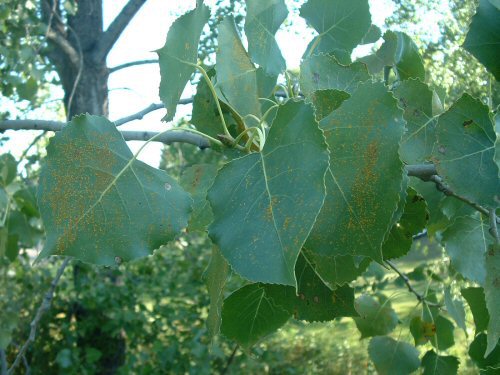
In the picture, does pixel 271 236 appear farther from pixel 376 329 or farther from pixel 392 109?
pixel 376 329

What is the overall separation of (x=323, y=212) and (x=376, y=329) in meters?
0.92

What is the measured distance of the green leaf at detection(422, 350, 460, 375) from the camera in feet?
3.99

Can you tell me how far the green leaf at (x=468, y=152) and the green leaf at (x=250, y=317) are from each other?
0.31 metres

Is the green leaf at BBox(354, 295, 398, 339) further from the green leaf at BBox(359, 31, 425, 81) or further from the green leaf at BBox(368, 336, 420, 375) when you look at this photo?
the green leaf at BBox(359, 31, 425, 81)

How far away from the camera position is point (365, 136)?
22.5 inches

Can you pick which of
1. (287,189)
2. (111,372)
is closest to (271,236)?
(287,189)

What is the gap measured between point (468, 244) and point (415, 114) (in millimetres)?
297

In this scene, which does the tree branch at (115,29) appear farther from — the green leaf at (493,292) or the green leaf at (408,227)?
the green leaf at (493,292)

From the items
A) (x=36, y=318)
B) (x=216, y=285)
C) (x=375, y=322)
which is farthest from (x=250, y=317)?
(x=36, y=318)

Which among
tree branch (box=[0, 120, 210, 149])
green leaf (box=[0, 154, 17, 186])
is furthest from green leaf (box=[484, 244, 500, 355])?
green leaf (box=[0, 154, 17, 186])

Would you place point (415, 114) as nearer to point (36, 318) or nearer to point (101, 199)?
point (101, 199)

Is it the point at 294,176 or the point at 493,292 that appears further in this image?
the point at 493,292

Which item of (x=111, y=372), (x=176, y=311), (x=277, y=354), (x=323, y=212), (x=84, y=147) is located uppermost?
(x=84, y=147)

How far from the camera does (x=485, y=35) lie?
2.53 ft
